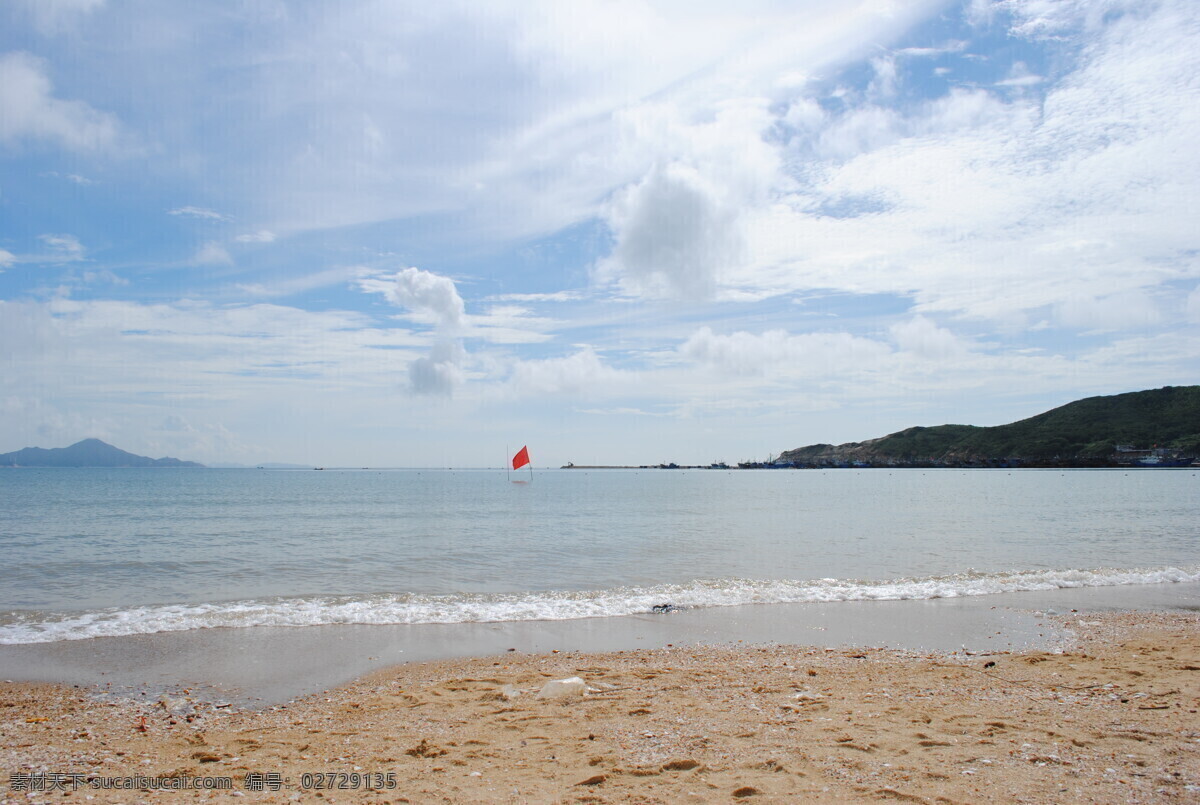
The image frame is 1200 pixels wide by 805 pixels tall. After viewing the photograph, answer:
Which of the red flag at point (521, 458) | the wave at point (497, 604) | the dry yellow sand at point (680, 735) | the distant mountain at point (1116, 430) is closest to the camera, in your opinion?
the dry yellow sand at point (680, 735)

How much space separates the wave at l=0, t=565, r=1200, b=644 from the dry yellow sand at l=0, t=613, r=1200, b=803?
14.8ft

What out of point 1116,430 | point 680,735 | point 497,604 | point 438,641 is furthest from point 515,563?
point 1116,430

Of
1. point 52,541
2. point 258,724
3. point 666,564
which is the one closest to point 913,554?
point 666,564

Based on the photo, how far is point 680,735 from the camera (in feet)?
24.3

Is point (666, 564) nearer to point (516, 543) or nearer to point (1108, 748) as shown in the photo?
point (516, 543)

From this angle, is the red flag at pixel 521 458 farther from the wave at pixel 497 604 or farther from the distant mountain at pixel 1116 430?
the distant mountain at pixel 1116 430

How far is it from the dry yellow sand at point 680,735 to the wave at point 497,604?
A: 177 inches

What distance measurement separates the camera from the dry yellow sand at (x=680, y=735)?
604 cm

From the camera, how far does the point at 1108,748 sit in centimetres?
667

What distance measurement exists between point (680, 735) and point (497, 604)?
10184 mm

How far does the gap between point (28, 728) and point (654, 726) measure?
7757 mm

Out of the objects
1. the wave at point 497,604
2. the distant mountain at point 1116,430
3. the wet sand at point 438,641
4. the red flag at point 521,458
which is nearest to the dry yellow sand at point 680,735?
the wet sand at point 438,641

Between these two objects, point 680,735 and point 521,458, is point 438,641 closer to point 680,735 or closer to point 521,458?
point 680,735

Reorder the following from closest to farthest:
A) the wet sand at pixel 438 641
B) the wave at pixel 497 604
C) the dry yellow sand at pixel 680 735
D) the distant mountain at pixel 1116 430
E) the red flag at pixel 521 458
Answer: the dry yellow sand at pixel 680 735 → the wet sand at pixel 438 641 → the wave at pixel 497 604 → the red flag at pixel 521 458 → the distant mountain at pixel 1116 430
